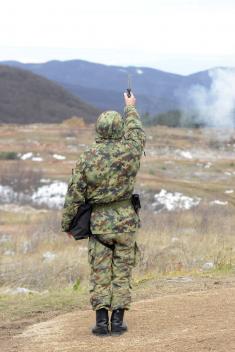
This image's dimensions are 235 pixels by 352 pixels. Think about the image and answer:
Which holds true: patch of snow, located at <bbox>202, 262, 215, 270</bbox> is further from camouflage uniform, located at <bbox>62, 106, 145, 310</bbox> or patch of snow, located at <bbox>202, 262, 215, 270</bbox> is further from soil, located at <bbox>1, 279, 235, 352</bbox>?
camouflage uniform, located at <bbox>62, 106, 145, 310</bbox>

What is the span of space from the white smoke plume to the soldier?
62.4 ft

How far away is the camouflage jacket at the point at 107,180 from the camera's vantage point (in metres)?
6.11

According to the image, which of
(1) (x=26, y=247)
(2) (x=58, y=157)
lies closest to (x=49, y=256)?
(1) (x=26, y=247)

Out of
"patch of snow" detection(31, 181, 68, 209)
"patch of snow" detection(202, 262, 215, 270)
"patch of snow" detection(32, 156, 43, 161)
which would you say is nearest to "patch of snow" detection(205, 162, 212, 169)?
"patch of snow" detection(32, 156, 43, 161)

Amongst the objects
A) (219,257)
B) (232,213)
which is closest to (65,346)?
(219,257)

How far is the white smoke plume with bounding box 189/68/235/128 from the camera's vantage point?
27516mm

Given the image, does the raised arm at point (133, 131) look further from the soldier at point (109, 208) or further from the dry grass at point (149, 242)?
the dry grass at point (149, 242)

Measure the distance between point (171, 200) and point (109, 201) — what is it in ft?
73.6

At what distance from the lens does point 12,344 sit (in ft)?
21.1

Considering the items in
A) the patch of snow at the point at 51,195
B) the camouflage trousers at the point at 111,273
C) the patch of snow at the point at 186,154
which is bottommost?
the patch of snow at the point at 186,154

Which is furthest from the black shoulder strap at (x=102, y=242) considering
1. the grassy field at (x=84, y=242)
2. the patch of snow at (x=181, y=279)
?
the patch of snow at (x=181, y=279)

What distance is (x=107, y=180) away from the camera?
612 cm

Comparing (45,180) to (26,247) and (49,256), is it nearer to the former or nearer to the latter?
(26,247)

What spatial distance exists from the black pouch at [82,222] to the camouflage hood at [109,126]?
1.86 ft
